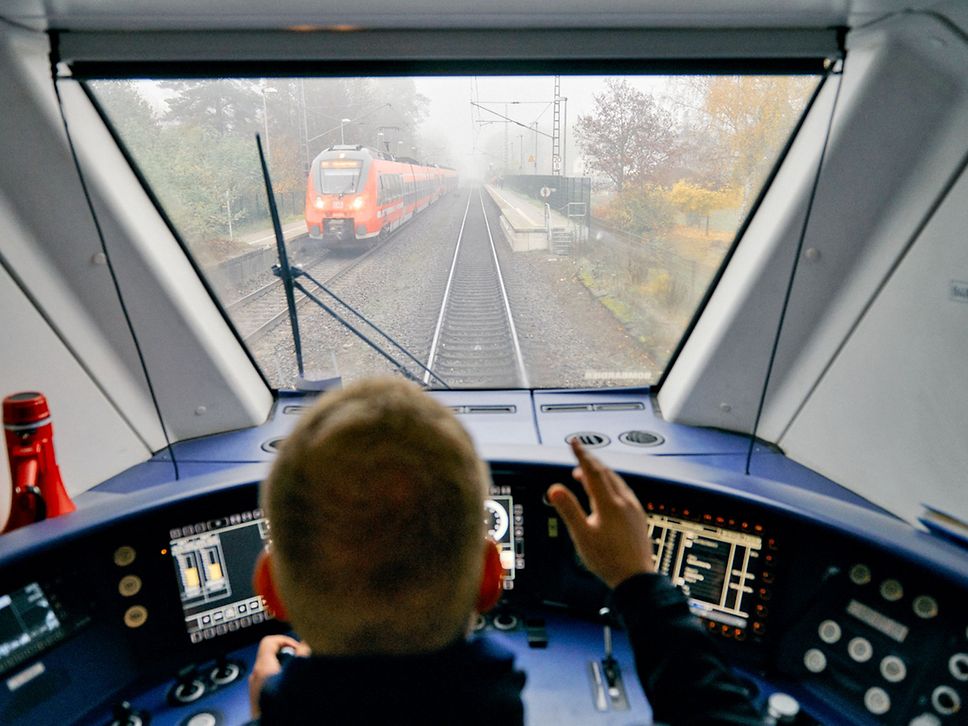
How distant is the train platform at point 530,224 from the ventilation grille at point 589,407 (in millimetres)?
637

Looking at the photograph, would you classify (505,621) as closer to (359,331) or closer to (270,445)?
(270,445)

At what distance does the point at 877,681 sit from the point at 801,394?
3.51 ft

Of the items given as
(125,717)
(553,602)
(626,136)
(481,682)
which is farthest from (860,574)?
(125,717)

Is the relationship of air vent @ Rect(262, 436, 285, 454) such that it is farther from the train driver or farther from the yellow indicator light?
the train driver

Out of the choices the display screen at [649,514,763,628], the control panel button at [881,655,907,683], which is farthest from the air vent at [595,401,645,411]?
the control panel button at [881,655,907,683]

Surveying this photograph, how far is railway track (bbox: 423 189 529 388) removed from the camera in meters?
2.78

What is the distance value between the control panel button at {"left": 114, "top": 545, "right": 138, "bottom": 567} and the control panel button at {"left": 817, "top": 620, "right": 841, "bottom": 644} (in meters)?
1.65

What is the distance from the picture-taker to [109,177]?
2.09m

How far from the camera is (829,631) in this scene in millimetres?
1476

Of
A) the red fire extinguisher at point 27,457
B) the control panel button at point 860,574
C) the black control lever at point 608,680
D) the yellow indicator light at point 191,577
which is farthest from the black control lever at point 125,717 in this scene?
the control panel button at point 860,574

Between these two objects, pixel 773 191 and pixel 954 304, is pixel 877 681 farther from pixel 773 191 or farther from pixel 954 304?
pixel 773 191

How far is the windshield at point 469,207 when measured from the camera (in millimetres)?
2121

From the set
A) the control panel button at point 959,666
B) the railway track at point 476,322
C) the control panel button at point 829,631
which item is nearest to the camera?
the control panel button at point 959,666

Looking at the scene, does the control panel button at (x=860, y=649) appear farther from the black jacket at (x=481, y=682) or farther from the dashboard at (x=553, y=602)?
the black jacket at (x=481, y=682)
